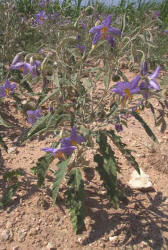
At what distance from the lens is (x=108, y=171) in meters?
1.50

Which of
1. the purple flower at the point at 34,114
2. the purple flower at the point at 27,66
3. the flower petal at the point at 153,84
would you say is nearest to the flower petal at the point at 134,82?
the flower petal at the point at 153,84

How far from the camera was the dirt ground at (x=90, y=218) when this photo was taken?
1.61 metres

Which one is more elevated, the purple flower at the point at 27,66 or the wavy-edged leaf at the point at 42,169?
the purple flower at the point at 27,66

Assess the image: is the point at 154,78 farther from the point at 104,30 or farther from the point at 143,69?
the point at 104,30

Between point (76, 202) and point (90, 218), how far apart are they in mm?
230

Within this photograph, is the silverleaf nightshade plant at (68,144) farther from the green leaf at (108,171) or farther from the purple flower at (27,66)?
the purple flower at (27,66)

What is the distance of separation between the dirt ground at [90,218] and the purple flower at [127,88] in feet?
2.81

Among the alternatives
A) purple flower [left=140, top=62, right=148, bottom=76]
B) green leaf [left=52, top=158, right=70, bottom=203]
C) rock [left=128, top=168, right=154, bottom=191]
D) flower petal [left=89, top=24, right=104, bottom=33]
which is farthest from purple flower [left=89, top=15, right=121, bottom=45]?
rock [left=128, top=168, right=154, bottom=191]

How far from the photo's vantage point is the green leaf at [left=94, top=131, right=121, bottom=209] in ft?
4.79

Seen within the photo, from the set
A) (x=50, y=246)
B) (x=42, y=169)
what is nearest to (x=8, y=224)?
(x=50, y=246)

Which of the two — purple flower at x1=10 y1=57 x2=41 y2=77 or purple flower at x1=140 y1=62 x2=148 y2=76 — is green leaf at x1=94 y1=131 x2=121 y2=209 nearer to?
purple flower at x1=140 y1=62 x2=148 y2=76

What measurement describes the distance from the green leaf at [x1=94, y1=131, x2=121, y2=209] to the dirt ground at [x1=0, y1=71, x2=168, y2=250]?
1.12 feet

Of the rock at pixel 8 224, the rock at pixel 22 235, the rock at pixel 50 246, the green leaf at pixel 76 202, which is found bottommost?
the rock at pixel 50 246

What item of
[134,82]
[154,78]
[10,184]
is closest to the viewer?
[134,82]
